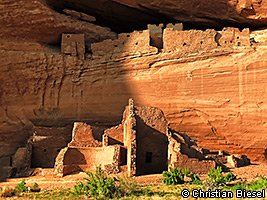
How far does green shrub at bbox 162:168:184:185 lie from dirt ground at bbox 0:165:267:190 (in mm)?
488

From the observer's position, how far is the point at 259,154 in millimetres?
16359

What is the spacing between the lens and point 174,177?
12695mm

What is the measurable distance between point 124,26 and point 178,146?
661 centimetres

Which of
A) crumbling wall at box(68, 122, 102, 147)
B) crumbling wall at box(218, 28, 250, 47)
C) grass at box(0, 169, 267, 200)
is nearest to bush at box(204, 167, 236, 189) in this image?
grass at box(0, 169, 267, 200)

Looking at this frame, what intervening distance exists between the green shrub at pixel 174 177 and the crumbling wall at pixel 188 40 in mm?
5082

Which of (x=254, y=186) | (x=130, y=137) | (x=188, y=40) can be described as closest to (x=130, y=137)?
(x=130, y=137)

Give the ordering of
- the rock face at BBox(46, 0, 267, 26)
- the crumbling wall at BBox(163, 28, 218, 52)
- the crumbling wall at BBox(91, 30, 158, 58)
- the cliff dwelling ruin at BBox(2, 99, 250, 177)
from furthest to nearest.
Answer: the crumbling wall at BBox(91, 30, 158, 58), the crumbling wall at BBox(163, 28, 218, 52), the rock face at BBox(46, 0, 267, 26), the cliff dwelling ruin at BBox(2, 99, 250, 177)

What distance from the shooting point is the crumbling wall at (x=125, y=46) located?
1700 centimetres

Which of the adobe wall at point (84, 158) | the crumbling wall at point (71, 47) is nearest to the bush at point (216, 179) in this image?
the adobe wall at point (84, 158)

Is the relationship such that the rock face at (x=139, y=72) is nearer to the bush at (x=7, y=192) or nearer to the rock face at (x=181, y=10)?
the rock face at (x=181, y=10)

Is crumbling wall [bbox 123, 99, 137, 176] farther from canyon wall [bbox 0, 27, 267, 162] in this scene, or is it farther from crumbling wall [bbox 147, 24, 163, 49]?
crumbling wall [bbox 147, 24, 163, 49]

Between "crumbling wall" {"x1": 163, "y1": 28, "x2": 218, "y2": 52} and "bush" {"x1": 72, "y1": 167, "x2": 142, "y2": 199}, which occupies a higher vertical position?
"crumbling wall" {"x1": 163, "y1": 28, "x2": 218, "y2": 52}

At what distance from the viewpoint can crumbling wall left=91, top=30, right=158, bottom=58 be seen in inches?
669

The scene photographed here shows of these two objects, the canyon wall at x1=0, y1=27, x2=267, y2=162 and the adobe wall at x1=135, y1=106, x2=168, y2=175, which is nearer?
the adobe wall at x1=135, y1=106, x2=168, y2=175
